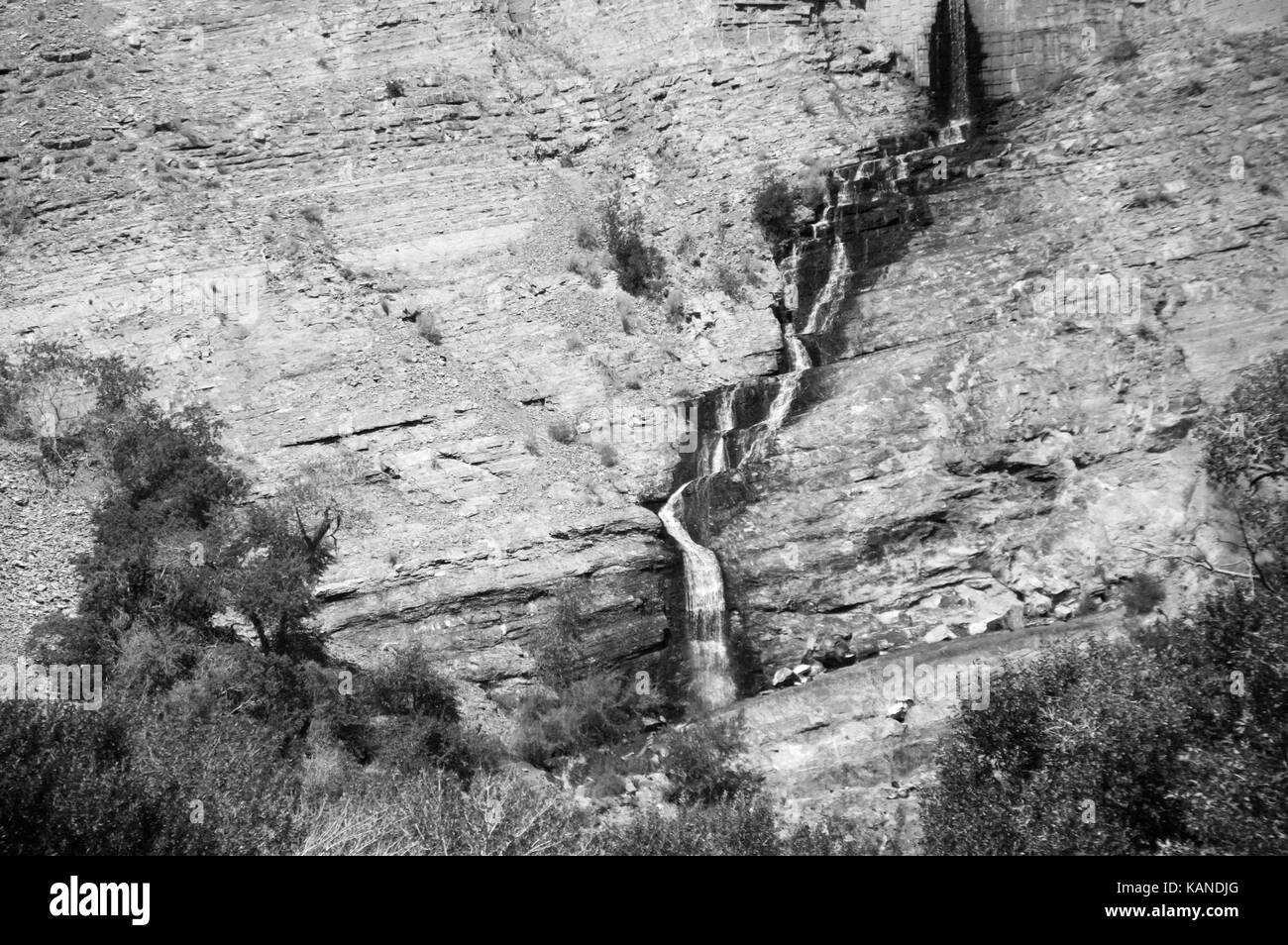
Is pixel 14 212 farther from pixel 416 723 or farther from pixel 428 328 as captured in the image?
pixel 416 723

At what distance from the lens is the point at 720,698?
22.6m

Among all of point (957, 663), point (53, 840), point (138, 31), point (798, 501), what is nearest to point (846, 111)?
point (798, 501)

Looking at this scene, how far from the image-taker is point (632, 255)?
2989 centimetres

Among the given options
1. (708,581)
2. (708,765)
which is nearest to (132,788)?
(708,765)

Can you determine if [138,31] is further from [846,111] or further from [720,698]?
[720,698]

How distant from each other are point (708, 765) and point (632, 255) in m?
16.6

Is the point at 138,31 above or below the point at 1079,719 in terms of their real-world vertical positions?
above

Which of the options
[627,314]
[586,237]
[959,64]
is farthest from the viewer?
[959,64]

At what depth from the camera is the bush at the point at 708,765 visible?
19453 mm

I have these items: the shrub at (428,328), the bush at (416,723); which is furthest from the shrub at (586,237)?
the bush at (416,723)

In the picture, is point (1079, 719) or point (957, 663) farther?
point (957, 663)

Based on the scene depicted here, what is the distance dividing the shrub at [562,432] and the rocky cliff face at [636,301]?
34 cm

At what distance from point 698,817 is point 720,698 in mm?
4550

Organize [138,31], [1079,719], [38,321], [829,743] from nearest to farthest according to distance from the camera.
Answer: [1079,719], [829,743], [38,321], [138,31]
